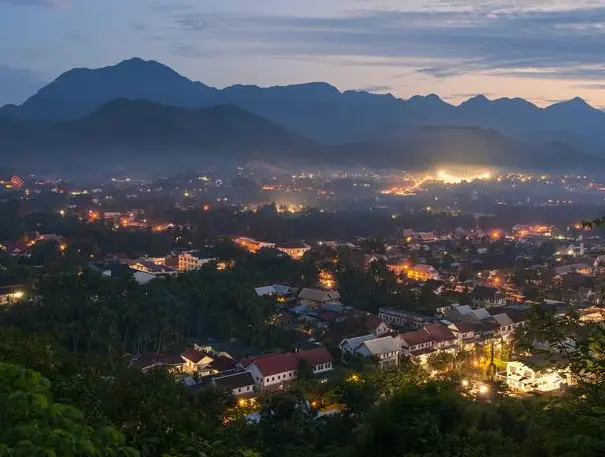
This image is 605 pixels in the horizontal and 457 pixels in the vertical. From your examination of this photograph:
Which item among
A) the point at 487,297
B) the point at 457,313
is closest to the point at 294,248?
the point at 487,297

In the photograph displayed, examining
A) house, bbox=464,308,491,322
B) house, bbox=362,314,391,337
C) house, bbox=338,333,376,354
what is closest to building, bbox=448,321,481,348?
house, bbox=464,308,491,322

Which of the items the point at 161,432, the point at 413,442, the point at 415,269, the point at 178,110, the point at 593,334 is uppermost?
the point at 178,110

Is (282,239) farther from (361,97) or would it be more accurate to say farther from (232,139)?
(361,97)

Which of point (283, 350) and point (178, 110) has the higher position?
point (178, 110)

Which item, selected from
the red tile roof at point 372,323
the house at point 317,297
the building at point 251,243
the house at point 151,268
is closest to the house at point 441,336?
the red tile roof at point 372,323

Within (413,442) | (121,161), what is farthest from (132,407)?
(121,161)

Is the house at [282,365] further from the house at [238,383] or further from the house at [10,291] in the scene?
the house at [10,291]
